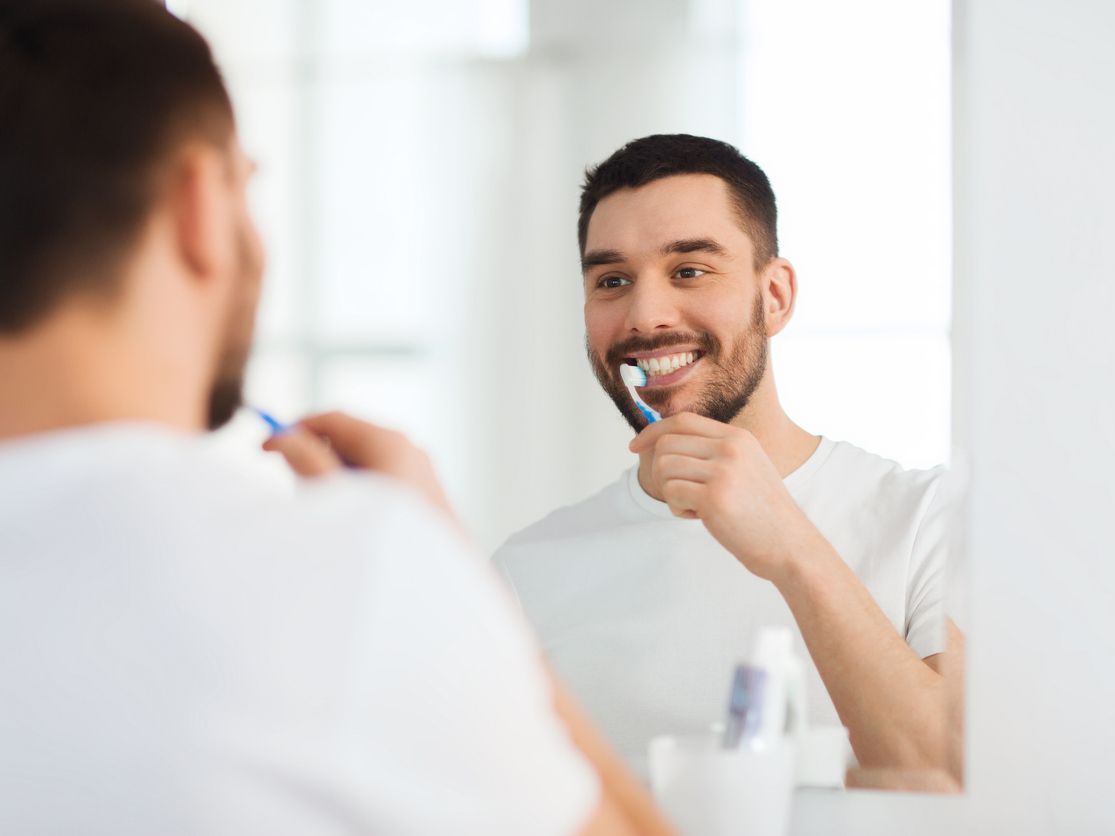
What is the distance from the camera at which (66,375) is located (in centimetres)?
47

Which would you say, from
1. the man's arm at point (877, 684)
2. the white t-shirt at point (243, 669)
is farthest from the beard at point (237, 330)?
the man's arm at point (877, 684)

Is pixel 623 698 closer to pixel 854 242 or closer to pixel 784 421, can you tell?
pixel 784 421

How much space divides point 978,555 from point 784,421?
0.16 metres

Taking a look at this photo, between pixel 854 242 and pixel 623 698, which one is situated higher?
pixel 854 242

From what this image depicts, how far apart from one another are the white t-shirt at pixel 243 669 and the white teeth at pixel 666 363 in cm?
43

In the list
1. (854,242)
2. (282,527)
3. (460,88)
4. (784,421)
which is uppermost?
(460,88)

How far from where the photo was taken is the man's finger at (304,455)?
2.01 feet

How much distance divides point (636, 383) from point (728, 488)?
0.34ft

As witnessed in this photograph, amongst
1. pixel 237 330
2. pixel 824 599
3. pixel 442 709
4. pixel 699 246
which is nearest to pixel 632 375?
pixel 699 246

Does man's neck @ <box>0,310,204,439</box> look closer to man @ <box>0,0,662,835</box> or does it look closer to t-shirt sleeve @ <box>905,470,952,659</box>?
man @ <box>0,0,662,835</box>

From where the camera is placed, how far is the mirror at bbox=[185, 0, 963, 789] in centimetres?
80

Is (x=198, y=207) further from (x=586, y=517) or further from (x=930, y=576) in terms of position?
(x=930, y=576)

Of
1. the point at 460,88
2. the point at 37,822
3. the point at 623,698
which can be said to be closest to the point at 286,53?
the point at 460,88

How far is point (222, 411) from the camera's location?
0.58 metres
